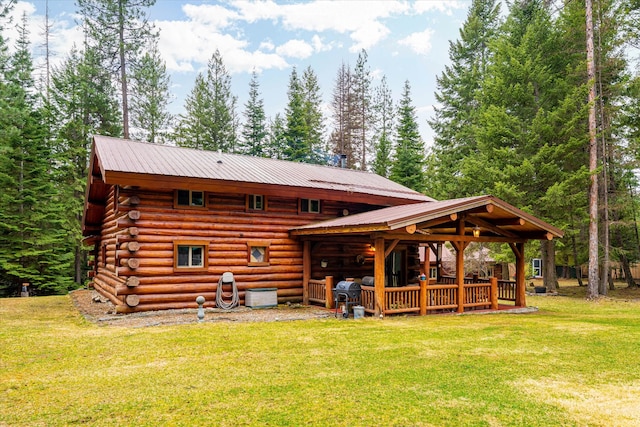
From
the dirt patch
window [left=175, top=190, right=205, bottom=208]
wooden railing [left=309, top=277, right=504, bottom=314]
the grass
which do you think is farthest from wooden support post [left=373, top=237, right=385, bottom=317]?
window [left=175, top=190, right=205, bottom=208]

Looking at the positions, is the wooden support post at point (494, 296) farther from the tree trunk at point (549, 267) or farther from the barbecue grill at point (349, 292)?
the tree trunk at point (549, 267)

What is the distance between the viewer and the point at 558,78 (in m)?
20.4

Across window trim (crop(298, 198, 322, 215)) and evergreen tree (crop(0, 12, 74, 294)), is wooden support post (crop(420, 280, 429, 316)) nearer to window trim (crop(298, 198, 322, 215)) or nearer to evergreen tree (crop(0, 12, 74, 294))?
window trim (crop(298, 198, 322, 215))

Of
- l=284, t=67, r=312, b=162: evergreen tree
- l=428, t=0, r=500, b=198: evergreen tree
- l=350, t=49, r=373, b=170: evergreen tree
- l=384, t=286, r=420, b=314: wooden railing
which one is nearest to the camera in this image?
l=384, t=286, r=420, b=314: wooden railing

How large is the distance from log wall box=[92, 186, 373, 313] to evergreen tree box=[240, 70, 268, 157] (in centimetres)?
1979

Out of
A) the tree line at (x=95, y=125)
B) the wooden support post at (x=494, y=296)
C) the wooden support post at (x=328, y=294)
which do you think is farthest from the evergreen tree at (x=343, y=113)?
the wooden support post at (x=328, y=294)

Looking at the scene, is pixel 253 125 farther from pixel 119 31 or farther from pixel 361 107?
pixel 119 31

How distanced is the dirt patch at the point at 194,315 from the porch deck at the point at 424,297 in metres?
0.82

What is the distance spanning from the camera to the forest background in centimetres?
1917

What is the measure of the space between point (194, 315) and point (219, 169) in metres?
4.76

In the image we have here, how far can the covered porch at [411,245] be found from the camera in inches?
443

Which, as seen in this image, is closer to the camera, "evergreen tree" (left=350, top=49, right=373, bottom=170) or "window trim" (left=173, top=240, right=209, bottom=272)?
"window trim" (left=173, top=240, right=209, bottom=272)

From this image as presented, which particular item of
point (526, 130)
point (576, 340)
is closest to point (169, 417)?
point (576, 340)

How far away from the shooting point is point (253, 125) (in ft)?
114
